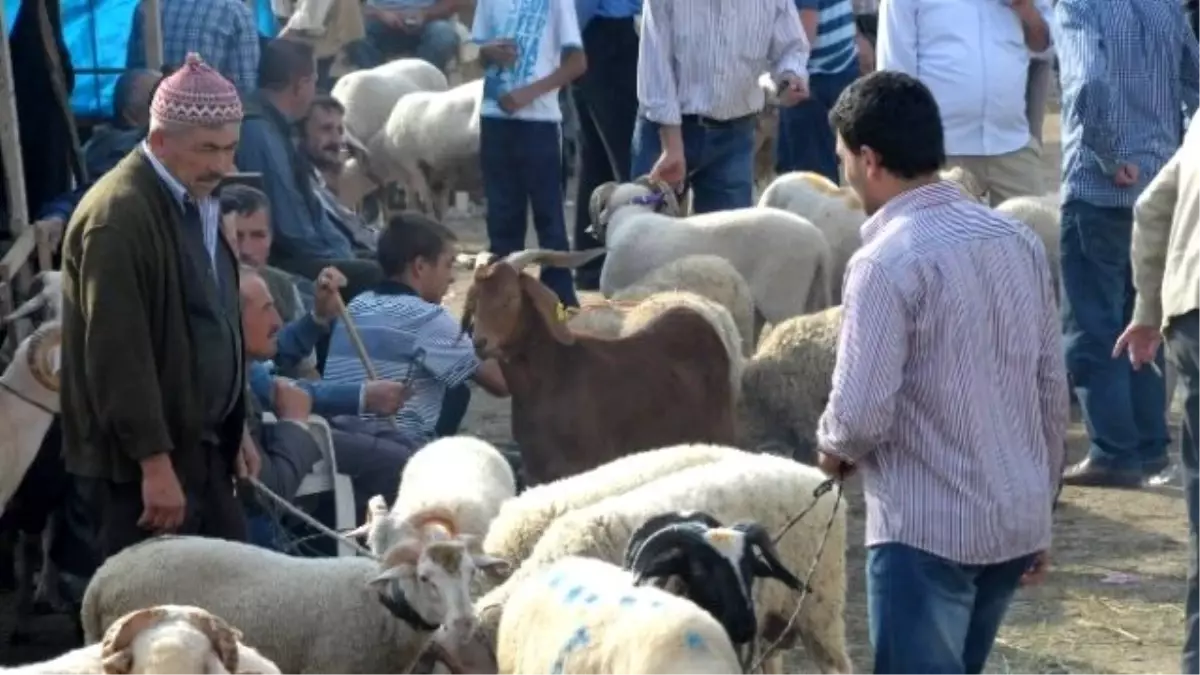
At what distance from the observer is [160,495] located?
5633 millimetres

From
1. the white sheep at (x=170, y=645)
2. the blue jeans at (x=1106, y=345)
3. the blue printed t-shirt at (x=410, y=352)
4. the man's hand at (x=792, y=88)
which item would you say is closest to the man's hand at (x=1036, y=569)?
the white sheep at (x=170, y=645)

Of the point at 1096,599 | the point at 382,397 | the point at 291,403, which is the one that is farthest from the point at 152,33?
the point at 1096,599

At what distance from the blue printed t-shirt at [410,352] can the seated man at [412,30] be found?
36.3 ft

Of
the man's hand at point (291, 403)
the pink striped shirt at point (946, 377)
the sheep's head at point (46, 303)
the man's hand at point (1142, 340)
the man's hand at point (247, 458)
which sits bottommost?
the man's hand at point (291, 403)

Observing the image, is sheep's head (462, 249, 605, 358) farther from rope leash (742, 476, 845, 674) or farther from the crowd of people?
rope leash (742, 476, 845, 674)

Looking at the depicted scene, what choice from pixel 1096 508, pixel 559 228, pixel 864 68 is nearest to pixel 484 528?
pixel 1096 508

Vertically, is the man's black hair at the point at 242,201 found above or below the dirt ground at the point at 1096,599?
above

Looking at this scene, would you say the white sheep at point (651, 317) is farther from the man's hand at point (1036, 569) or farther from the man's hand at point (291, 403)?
the man's hand at point (1036, 569)

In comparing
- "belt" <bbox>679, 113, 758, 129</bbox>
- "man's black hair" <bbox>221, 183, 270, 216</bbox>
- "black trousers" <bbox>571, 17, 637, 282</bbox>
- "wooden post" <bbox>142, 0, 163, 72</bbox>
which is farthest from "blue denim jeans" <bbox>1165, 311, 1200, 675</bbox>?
"black trousers" <bbox>571, 17, 637, 282</bbox>

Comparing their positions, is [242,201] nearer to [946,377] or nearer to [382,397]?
[382,397]

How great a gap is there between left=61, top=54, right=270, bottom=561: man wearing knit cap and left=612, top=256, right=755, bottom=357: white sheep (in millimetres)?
4209

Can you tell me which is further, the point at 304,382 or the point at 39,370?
the point at 304,382

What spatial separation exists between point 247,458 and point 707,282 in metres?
4.19

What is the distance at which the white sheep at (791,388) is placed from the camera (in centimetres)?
922
